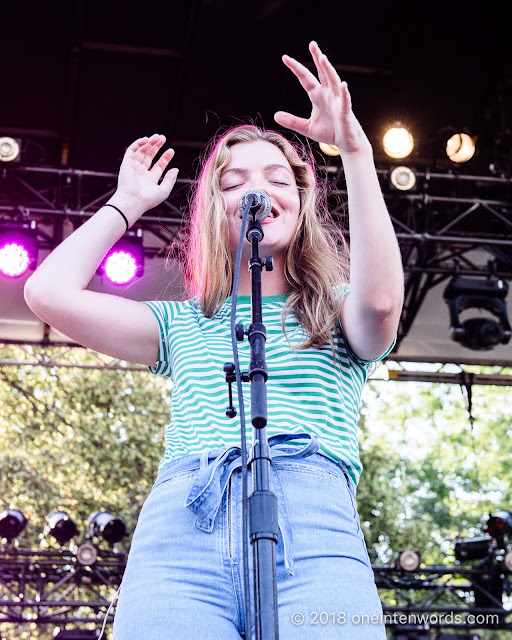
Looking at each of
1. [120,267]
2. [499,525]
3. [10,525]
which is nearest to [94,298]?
[120,267]

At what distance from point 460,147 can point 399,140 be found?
0.48 meters

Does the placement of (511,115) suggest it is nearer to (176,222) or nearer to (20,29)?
(176,222)

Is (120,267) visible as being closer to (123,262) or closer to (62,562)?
(123,262)

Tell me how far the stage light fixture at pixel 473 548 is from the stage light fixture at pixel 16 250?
5350 mm

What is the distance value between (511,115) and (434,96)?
0.68 metres

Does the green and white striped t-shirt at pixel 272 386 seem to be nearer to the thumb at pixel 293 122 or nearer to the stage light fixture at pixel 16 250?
the thumb at pixel 293 122

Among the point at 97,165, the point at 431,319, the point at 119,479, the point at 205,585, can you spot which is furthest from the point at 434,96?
the point at 119,479

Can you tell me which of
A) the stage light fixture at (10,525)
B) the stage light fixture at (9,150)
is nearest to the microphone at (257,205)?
the stage light fixture at (9,150)

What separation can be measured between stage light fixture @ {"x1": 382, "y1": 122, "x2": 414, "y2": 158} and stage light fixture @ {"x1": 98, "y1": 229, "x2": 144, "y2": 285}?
202cm

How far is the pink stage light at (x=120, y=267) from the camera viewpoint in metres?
6.11

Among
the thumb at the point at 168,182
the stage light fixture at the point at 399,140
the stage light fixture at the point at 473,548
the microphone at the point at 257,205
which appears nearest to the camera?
the microphone at the point at 257,205

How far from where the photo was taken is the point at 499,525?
8.41 meters

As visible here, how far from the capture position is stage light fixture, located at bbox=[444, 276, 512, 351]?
6.73 meters

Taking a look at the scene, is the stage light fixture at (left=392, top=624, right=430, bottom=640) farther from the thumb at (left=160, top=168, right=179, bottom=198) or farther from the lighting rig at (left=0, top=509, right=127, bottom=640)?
the thumb at (left=160, top=168, right=179, bottom=198)
